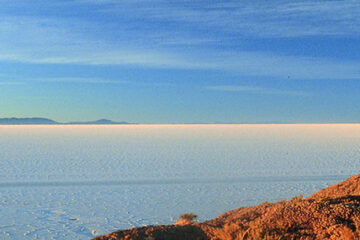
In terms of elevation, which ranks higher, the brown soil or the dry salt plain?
the brown soil

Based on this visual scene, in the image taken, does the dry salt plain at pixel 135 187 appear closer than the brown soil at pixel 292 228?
No

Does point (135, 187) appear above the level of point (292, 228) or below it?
below

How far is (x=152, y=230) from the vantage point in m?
4.86

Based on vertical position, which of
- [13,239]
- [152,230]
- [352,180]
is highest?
[352,180]

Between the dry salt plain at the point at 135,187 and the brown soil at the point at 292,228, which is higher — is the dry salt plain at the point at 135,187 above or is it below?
below

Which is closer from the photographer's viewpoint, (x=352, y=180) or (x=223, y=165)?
(x=352, y=180)

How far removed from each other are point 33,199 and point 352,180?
846 centimetres

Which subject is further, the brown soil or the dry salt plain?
the dry salt plain

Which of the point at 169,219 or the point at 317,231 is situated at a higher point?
the point at 317,231

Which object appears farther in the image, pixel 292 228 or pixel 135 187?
pixel 135 187

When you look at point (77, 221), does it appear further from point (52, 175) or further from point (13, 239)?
point (52, 175)

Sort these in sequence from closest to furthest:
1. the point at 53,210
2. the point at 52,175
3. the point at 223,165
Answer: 1. the point at 53,210
2. the point at 52,175
3. the point at 223,165

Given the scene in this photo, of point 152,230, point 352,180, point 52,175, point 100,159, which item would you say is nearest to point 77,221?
point 152,230

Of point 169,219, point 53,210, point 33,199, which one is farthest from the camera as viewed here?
point 33,199
